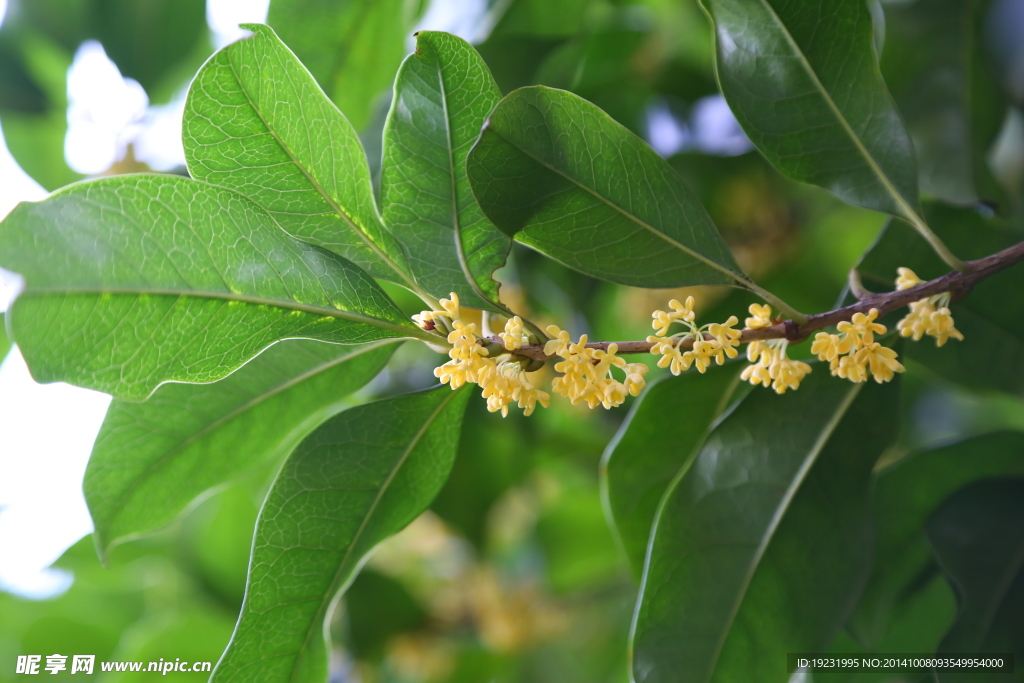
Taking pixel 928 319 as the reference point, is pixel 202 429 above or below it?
above

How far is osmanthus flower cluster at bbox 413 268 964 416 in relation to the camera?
0.55m

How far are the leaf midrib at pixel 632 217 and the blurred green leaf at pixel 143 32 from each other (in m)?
1.02

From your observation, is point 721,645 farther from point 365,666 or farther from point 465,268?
point 365,666

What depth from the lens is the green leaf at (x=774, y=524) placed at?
2.28 ft

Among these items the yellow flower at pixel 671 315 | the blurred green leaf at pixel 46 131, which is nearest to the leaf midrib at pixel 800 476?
the yellow flower at pixel 671 315

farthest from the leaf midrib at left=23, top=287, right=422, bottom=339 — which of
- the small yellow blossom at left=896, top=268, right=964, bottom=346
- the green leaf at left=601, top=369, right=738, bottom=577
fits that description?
the small yellow blossom at left=896, top=268, right=964, bottom=346

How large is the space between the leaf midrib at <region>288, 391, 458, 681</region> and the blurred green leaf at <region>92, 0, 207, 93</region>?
0.97 meters

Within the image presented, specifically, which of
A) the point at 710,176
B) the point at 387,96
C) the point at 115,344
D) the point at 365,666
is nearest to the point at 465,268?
the point at 115,344

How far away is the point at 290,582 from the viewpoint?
2.20ft

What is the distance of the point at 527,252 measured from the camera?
1.26 meters

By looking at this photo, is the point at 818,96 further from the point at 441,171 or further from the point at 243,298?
the point at 243,298

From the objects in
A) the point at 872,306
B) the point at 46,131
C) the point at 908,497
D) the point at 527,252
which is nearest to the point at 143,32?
the point at 46,131

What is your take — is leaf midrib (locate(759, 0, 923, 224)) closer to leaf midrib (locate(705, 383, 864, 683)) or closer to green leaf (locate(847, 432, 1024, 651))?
leaf midrib (locate(705, 383, 864, 683))

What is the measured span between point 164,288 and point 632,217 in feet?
1.21
